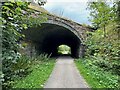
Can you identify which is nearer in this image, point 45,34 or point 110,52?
point 110,52

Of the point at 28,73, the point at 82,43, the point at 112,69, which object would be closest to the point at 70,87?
the point at 28,73

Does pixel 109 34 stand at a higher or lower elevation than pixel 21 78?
higher

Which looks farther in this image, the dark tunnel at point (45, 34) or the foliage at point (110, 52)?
the dark tunnel at point (45, 34)

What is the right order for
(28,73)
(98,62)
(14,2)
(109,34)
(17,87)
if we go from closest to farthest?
1. (14,2)
2. (17,87)
3. (28,73)
4. (109,34)
5. (98,62)

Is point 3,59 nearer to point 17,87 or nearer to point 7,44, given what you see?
point 7,44

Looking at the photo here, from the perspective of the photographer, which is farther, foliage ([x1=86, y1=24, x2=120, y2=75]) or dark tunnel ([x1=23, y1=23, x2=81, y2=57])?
dark tunnel ([x1=23, y1=23, x2=81, y2=57])

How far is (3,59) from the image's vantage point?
4.48 m

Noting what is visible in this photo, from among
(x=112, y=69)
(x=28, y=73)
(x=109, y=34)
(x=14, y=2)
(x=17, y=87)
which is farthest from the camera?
(x=109, y=34)

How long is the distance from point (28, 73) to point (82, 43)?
30.2 ft

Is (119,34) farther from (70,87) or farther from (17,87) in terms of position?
(17,87)

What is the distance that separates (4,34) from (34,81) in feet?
14.2

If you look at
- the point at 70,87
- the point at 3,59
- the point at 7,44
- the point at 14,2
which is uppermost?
the point at 14,2

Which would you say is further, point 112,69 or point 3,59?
point 112,69

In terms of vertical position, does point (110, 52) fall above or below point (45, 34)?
below
